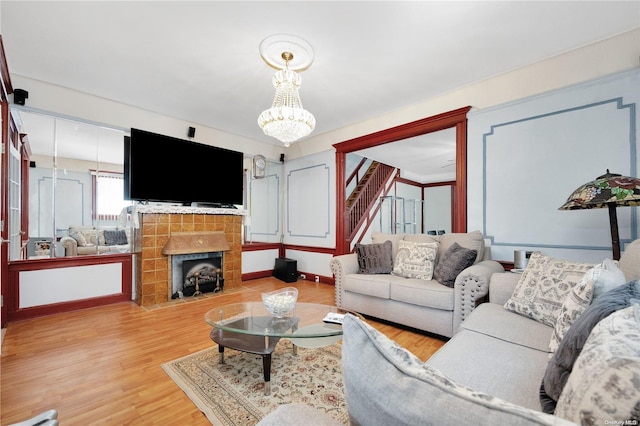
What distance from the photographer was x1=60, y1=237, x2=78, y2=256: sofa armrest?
10.5ft

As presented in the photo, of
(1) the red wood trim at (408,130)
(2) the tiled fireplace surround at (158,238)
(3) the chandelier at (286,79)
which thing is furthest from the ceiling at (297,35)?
(2) the tiled fireplace surround at (158,238)

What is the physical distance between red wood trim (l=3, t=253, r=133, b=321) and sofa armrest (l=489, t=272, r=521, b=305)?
4116 millimetres

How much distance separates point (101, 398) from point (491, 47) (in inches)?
154

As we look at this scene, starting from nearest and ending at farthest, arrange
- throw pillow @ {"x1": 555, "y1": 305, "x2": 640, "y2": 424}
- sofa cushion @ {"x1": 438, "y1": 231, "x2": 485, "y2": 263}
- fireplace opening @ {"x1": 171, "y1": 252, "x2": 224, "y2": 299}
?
throw pillow @ {"x1": 555, "y1": 305, "x2": 640, "y2": 424}, sofa cushion @ {"x1": 438, "y1": 231, "x2": 485, "y2": 263}, fireplace opening @ {"x1": 171, "y1": 252, "x2": 224, "y2": 299}

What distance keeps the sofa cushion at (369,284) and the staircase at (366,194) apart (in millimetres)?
2332

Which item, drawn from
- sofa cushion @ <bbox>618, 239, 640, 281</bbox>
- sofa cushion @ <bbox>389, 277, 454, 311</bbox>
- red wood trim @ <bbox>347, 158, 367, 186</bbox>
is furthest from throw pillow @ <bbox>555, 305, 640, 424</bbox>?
red wood trim @ <bbox>347, 158, 367, 186</bbox>

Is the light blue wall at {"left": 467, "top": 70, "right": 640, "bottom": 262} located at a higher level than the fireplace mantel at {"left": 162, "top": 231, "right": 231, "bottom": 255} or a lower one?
higher

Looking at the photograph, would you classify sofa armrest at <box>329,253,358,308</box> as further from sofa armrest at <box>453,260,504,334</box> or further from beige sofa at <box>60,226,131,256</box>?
beige sofa at <box>60,226,131,256</box>

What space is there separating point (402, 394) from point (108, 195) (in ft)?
13.8

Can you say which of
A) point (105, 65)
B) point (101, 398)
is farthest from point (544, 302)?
point (105, 65)

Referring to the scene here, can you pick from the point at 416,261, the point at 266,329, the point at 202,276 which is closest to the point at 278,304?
the point at 266,329

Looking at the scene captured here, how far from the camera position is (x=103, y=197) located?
348 cm

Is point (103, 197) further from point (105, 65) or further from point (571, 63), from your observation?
point (571, 63)

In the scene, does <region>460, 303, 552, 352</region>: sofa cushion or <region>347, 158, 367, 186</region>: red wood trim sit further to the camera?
<region>347, 158, 367, 186</region>: red wood trim
